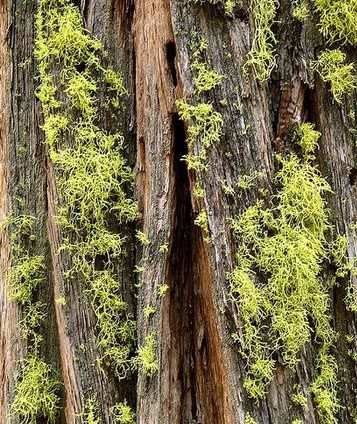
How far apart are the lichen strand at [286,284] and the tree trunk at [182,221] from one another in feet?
0.04

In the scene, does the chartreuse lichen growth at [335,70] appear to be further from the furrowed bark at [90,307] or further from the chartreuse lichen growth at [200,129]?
the furrowed bark at [90,307]

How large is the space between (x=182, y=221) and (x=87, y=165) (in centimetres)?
39

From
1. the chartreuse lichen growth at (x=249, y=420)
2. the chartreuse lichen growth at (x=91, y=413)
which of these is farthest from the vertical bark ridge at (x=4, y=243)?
the chartreuse lichen growth at (x=249, y=420)

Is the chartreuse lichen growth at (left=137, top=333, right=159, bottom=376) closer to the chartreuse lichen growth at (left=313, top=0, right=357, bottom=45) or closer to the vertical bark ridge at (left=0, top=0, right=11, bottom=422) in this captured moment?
the vertical bark ridge at (left=0, top=0, right=11, bottom=422)

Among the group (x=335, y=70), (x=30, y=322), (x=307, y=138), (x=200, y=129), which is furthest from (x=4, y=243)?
(x=335, y=70)

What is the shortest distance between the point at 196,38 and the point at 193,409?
1276 mm

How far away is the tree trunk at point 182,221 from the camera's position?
198 centimetres

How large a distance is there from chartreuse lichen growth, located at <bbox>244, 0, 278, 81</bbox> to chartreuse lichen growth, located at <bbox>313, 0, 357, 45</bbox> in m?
0.18

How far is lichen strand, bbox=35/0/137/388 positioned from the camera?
2.10 meters

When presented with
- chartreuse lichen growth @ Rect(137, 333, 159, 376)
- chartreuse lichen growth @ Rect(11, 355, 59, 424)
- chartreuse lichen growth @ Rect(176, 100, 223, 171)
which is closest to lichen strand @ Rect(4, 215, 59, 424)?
chartreuse lichen growth @ Rect(11, 355, 59, 424)

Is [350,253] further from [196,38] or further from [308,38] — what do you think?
[196,38]

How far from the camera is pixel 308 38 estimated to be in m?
2.15

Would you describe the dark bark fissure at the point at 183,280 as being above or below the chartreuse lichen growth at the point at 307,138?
below

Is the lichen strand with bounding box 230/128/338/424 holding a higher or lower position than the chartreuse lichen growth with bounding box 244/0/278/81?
lower
